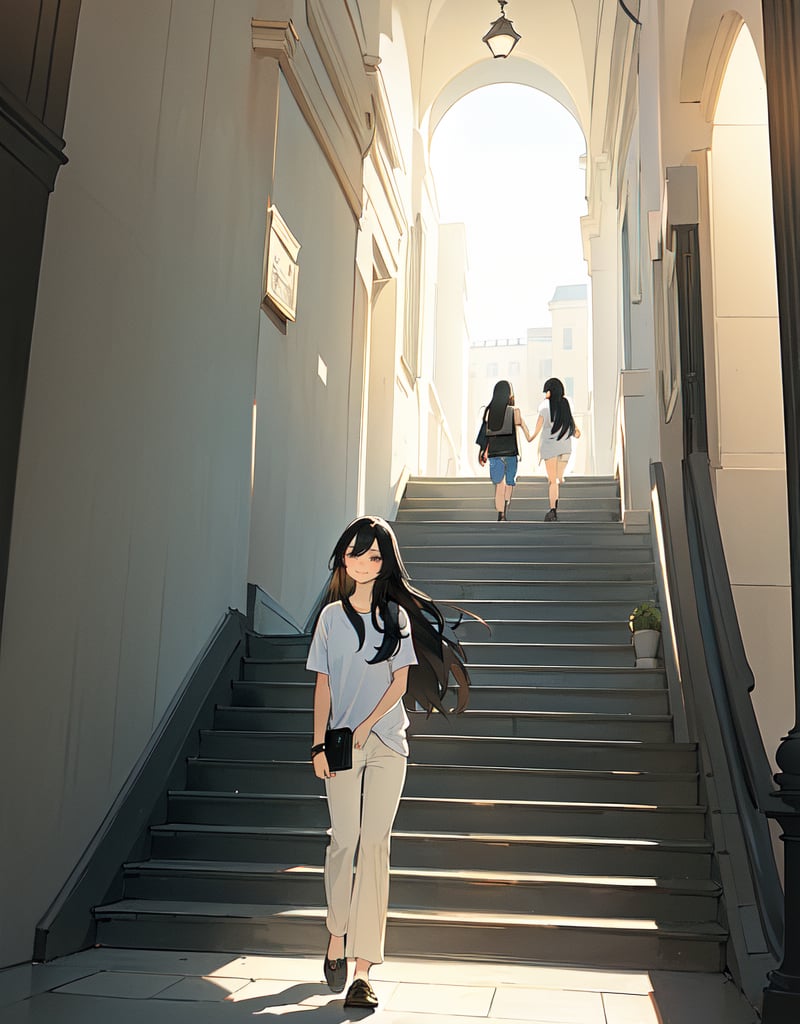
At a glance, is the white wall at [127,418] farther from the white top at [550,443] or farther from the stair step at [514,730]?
the white top at [550,443]

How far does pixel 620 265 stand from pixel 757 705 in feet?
30.1

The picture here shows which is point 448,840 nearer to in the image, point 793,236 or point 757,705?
point 757,705

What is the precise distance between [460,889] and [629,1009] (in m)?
1.04

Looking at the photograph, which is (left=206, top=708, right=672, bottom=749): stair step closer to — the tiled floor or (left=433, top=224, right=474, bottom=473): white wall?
the tiled floor

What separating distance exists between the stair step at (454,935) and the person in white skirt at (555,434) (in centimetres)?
626

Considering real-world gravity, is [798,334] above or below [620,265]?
below

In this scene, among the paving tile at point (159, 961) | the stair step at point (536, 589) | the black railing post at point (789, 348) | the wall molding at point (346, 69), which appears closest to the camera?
the black railing post at point (789, 348)

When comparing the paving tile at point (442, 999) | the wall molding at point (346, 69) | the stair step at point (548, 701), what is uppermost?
the wall molding at point (346, 69)

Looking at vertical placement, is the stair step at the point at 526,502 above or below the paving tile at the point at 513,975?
above

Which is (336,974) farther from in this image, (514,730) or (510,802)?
(514,730)

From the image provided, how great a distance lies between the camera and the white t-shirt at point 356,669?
3408mm

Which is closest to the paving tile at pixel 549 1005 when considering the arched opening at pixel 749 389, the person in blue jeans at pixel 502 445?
the arched opening at pixel 749 389

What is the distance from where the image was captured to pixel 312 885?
4.33 meters

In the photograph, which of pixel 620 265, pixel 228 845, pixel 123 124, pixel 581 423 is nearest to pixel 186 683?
pixel 228 845
